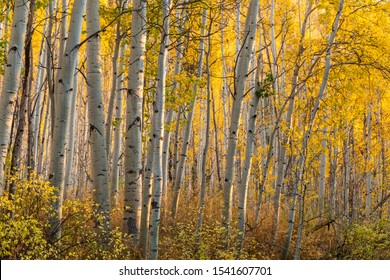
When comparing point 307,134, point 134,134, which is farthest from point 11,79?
point 307,134

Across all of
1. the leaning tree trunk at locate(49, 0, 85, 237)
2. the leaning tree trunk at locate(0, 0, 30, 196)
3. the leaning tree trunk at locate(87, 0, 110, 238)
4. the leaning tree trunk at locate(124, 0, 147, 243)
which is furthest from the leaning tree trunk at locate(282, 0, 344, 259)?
the leaning tree trunk at locate(0, 0, 30, 196)

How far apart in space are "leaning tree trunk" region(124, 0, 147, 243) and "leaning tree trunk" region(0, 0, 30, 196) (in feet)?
6.84

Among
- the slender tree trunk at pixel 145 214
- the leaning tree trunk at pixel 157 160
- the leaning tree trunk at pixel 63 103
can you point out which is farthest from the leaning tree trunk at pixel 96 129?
the leaning tree trunk at pixel 157 160

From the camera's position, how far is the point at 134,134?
767cm

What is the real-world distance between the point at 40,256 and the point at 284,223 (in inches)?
280

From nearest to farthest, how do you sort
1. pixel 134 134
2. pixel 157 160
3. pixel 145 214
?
pixel 157 160
pixel 145 214
pixel 134 134

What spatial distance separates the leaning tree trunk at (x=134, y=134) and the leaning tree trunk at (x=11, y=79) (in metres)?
2.08

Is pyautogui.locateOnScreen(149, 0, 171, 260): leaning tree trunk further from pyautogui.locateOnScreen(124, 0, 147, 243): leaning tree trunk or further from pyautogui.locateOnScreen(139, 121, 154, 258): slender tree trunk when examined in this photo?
pyautogui.locateOnScreen(124, 0, 147, 243): leaning tree trunk

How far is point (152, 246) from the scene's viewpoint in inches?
267

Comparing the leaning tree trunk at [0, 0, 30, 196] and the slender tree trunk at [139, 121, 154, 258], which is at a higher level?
the leaning tree trunk at [0, 0, 30, 196]

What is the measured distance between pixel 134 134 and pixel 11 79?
2310mm

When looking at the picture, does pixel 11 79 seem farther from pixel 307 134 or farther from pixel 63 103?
pixel 307 134

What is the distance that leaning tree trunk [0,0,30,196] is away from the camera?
5.66 meters

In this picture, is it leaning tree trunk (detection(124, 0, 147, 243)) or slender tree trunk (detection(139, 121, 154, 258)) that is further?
leaning tree trunk (detection(124, 0, 147, 243))
